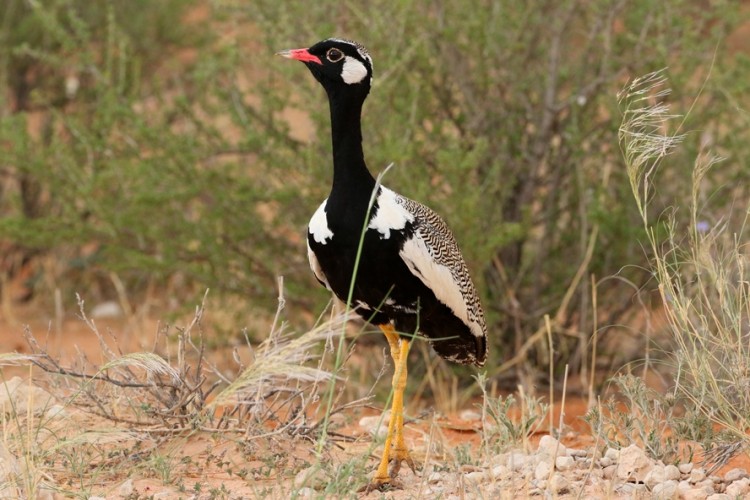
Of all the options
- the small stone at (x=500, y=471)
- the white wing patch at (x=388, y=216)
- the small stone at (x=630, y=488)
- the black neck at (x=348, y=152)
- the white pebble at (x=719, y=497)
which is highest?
the black neck at (x=348, y=152)

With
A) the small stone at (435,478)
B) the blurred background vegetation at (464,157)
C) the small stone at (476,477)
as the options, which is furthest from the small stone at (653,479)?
the blurred background vegetation at (464,157)

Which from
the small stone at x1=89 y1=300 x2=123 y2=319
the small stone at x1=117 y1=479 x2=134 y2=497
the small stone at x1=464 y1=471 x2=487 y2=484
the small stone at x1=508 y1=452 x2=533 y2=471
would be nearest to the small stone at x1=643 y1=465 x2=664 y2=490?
the small stone at x1=508 y1=452 x2=533 y2=471

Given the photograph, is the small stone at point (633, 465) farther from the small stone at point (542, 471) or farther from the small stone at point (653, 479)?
the small stone at point (542, 471)

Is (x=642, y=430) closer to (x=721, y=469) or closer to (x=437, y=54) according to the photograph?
(x=721, y=469)

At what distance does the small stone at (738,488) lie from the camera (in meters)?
3.15

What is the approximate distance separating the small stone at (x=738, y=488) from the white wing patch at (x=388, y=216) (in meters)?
1.22

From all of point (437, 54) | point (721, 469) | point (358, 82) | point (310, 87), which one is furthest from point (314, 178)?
point (721, 469)

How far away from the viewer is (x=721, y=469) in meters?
3.48

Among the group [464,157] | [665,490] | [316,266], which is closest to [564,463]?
[665,490]

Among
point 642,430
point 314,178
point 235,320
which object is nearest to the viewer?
point 642,430

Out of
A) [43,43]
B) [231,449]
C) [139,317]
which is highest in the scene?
[43,43]

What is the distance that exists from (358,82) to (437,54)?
2209 millimetres

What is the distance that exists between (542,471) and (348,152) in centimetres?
117

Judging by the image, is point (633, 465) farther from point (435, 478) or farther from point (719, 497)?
point (435, 478)
